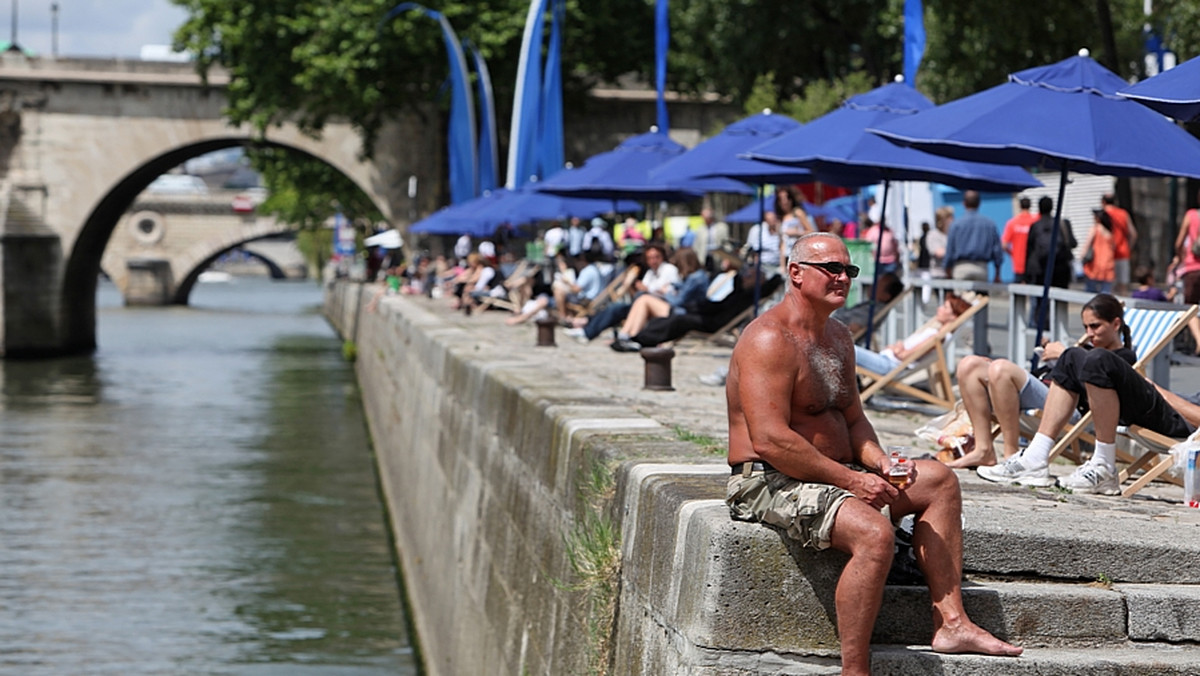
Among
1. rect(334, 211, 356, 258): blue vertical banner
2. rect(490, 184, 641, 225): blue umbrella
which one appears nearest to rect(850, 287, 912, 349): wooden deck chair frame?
rect(490, 184, 641, 225): blue umbrella

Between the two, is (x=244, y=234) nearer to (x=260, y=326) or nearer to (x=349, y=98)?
(x=260, y=326)

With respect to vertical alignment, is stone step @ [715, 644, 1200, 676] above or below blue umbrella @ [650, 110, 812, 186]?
below

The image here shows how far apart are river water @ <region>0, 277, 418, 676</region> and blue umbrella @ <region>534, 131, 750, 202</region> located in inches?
156

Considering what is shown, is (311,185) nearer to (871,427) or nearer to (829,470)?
(871,427)

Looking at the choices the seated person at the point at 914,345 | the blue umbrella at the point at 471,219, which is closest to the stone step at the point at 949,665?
the seated person at the point at 914,345

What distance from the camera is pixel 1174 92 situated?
679cm

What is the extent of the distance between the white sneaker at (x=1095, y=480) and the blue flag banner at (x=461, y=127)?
26.4m

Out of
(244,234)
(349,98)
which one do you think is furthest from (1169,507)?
(244,234)

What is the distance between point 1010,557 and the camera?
4961 mm

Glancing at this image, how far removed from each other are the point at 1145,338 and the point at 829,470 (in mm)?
3757

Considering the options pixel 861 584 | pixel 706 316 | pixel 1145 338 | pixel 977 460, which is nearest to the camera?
pixel 861 584

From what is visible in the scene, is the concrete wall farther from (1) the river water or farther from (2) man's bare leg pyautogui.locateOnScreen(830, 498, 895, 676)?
(2) man's bare leg pyautogui.locateOnScreen(830, 498, 895, 676)

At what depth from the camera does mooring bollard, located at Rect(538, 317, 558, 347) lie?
15031mm

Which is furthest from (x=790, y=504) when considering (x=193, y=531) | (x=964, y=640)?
(x=193, y=531)
